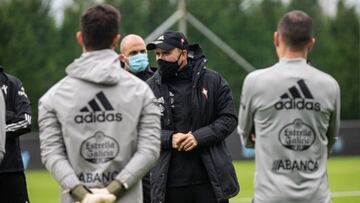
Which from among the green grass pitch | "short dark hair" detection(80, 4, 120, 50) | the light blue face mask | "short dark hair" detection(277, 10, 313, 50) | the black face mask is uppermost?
"short dark hair" detection(80, 4, 120, 50)

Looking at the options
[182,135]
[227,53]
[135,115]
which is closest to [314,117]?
[135,115]

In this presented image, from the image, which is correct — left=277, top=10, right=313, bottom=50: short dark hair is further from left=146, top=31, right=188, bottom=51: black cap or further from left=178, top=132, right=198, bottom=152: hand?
left=146, top=31, right=188, bottom=51: black cap

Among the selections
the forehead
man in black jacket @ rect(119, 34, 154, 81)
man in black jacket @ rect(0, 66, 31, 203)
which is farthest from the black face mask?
man in black jacket @ rect(0, 66, 31, 203)

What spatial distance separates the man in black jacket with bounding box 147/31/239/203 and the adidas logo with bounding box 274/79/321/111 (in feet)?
6.16

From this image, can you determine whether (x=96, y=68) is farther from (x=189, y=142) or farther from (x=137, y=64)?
(x=137, y=64)

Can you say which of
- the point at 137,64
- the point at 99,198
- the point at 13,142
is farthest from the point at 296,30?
the point at 13,142

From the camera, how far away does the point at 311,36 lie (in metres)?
5.93

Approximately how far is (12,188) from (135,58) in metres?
1.67

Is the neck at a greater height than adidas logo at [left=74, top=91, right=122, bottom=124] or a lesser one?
greater

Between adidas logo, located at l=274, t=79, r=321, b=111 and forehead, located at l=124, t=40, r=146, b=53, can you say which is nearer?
adidas logo, located at l=274, t=79, r=321, b=111

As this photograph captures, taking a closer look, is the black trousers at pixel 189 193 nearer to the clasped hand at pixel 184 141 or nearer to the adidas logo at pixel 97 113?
the clasped hand at pixel 184 141

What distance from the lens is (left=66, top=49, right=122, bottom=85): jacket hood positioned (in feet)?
18.5

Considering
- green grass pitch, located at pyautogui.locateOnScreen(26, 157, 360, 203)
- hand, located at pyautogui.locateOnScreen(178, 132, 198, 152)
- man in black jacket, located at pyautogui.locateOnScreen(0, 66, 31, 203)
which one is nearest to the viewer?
hand, located at pyautogui.locateOnScreen(178, 132, 198, 152)

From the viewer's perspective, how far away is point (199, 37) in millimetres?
26875
